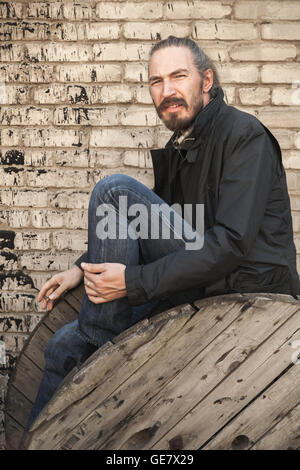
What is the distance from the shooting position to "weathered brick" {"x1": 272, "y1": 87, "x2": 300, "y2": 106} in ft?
9.31

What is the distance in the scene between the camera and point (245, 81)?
9.39 feet

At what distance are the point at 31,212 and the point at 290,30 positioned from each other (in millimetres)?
1885

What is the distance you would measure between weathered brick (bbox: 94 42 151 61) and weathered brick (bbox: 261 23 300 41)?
719 mm

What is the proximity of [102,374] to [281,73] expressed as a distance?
2174 mm

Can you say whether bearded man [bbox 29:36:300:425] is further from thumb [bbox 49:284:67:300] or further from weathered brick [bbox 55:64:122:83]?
weathered brick [bbox 55:64:122:83]

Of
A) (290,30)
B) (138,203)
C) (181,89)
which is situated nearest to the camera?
(138,203)

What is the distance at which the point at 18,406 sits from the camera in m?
2.05

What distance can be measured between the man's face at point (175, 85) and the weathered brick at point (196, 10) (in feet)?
3.57

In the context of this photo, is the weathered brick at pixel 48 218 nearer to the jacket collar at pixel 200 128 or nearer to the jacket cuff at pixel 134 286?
the jacket collar at pixel 200 128

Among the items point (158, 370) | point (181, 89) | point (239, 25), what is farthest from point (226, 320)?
point (239, 25)

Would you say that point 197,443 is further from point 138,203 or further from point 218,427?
point 138,203

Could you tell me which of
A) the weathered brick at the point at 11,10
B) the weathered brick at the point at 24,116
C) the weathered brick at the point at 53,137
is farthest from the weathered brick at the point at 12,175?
the weathered brick at the point at 11,10

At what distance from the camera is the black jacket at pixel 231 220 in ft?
4.97

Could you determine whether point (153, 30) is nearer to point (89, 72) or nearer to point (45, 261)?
point (89, 72)
